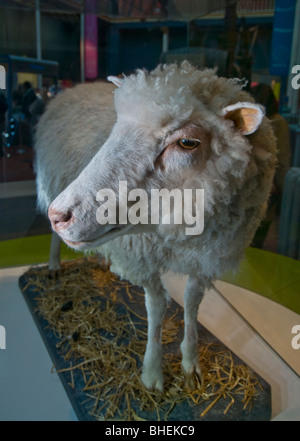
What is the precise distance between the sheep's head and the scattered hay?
2.21ft

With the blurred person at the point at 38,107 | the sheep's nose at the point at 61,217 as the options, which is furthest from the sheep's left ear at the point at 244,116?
the blurred person at the point at 38,107

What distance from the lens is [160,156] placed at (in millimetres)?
800

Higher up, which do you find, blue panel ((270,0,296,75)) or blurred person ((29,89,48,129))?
blue panel ((270,0,296,75))

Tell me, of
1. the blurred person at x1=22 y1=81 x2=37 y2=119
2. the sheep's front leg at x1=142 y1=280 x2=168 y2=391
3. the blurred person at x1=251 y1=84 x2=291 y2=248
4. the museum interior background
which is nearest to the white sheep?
the sheep's front leg at x1=142 y1=280 x2=168 y2=391

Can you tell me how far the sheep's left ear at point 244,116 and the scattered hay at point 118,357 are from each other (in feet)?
3.02

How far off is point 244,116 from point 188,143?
0.46 ft

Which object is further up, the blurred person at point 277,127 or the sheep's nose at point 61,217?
the blurred person at point 277,127

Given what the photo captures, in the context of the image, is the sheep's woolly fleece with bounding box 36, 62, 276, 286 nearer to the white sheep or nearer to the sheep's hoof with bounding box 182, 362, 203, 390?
the white sheep

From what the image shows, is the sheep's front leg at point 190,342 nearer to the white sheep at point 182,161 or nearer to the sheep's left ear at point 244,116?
the white sheep at point 182,161

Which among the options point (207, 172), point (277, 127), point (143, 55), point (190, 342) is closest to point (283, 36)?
point (277, 127)

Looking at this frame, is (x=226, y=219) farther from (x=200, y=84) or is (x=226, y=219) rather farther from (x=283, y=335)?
(x=283, y=335)

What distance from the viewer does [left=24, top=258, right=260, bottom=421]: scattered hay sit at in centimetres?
122

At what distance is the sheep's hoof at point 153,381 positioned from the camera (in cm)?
125
